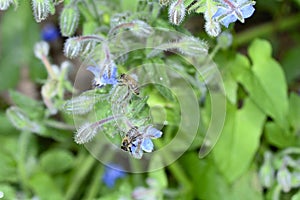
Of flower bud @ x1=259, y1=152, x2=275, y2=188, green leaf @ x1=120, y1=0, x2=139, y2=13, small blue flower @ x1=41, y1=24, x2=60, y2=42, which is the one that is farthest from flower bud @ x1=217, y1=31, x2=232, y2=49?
small blue flower @ x1=41, y1=24, x2=60, y2=42

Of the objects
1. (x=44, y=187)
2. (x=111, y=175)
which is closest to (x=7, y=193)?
(x=44, y=187)

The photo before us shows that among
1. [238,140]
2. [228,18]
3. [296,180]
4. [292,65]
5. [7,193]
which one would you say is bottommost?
[7,193]

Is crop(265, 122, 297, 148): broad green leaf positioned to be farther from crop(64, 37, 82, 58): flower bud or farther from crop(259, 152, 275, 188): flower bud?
crop(64, 37, 82, 58): flower bud

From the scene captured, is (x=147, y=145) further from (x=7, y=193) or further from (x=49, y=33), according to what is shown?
(x=49, y=33)

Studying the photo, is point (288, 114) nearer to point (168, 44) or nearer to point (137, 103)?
point (168, 44)

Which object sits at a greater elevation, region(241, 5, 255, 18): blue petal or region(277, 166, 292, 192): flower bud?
region(241, 5, 255, 18): blue petal

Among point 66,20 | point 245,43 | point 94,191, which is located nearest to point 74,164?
point 94,191
